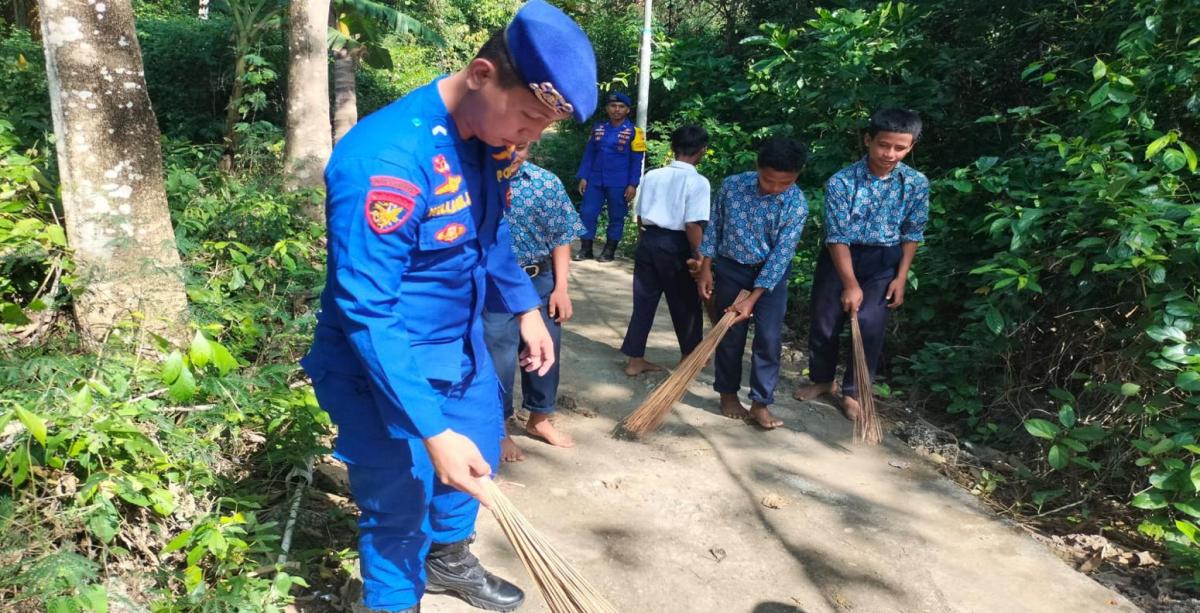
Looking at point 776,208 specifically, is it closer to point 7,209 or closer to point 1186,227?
point 1186,227

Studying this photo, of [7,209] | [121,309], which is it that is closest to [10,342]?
[121,309]

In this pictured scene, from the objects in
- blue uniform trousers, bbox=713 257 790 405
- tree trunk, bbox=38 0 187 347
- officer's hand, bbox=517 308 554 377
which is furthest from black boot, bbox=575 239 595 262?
officer's hand, bbox=517 308 554 377

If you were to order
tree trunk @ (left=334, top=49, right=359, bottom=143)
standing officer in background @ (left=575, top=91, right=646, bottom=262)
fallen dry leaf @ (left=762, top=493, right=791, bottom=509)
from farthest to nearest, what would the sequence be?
tree trunk @ (left=334, top=49, right=359, bottom=143) < standing officer in background @ (left=575, top=91, right=646, bottom=262) < fallen dry leaf @ (left=762, top=493, right=791, bottom=509)

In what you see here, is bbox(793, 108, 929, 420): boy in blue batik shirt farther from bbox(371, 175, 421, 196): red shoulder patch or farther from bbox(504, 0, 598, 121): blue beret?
bbox(371, 175, 421, 196): red shoulder patch

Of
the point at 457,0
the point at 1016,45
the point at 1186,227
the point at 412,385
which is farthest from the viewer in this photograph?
the point at 457,0

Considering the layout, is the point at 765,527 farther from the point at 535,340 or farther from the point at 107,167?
the point at 107,167

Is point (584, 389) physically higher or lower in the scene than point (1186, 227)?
lower

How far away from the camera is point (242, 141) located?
26.8 ft

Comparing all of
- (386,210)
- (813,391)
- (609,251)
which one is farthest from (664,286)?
(609,251)

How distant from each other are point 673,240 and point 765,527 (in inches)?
76.3

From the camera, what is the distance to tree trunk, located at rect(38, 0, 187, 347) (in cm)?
309

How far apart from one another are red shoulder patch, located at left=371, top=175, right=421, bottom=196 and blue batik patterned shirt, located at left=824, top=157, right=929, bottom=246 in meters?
2.98

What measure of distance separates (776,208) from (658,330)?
2310 millimetres

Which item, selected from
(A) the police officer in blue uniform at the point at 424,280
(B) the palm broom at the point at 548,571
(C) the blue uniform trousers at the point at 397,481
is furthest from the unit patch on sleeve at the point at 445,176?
(B) the palm broom at the point at 548,571
